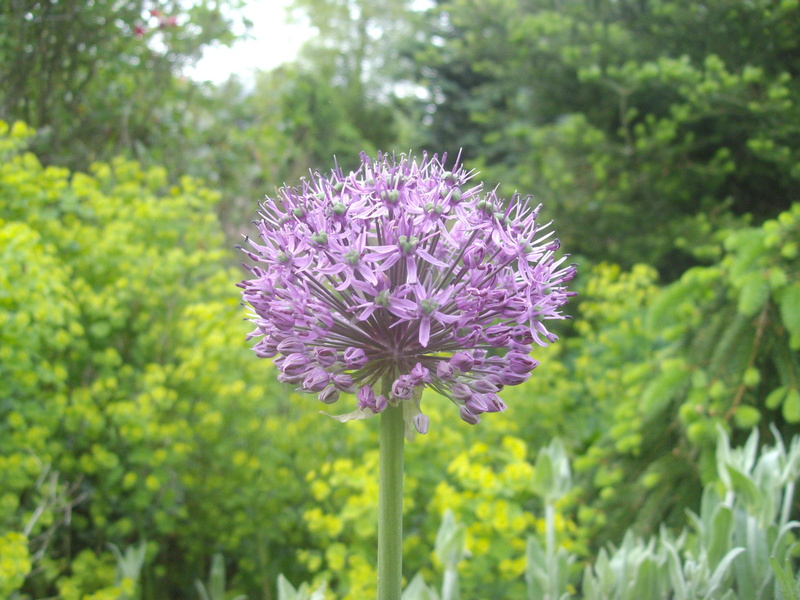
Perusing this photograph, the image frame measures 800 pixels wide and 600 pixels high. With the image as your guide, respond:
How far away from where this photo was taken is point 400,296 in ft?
4.68

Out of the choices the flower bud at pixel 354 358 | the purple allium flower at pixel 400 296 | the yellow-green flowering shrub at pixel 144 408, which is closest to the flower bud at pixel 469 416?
the purple allium flower at pixel 400 296

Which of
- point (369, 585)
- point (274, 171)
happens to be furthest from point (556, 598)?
point (274, 171)

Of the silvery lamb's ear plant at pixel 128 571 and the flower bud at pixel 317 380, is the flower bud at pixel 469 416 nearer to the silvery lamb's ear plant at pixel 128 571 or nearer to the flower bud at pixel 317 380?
the flower bud at pixel 317 380

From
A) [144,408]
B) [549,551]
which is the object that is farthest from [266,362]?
[549,551]

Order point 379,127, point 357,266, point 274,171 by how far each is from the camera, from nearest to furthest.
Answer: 1. point 357,266
2. point 274,171
3. point 379,127

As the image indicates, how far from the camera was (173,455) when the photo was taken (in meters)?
3.31

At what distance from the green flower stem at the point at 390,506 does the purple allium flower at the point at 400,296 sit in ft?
0.18

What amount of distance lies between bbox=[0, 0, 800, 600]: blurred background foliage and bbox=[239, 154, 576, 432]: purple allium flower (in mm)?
1075

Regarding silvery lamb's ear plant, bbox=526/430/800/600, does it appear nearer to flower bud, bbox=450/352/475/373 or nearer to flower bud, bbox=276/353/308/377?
flower bud, bbox=450/352/475/373

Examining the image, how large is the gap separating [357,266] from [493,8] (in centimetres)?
630

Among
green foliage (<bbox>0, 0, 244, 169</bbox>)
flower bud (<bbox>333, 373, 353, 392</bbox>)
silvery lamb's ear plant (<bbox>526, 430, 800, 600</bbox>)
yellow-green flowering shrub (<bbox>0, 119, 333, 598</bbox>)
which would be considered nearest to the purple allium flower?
flower bud (<bbox>333, 373, 353, 392</bbox>)

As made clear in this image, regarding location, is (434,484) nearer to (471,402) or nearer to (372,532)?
(372,532)

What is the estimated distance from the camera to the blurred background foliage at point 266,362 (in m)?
2.92

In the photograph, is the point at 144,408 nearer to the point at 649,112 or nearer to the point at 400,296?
the point at 400,296
